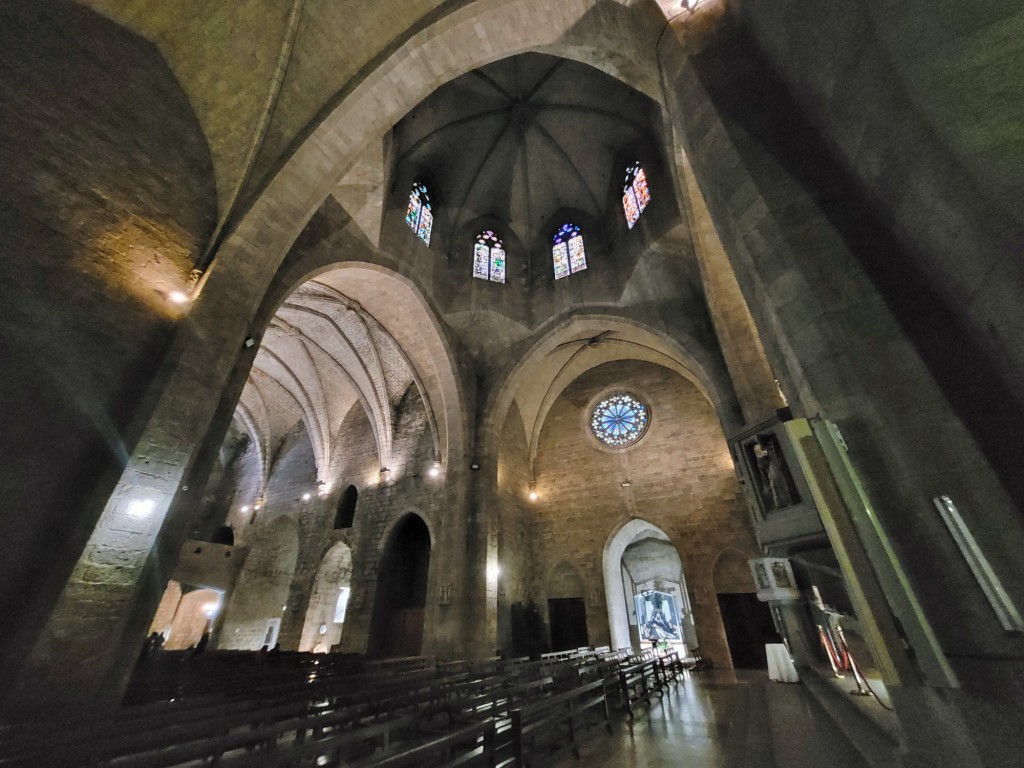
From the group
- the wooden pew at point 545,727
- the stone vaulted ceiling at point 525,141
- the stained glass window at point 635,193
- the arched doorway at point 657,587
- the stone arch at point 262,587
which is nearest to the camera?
→ the wooden pew at point 545,727

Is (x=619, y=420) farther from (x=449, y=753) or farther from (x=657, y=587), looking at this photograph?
(x=449, y=753)

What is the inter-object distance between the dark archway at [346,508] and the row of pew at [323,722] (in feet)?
20.0

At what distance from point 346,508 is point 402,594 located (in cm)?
346

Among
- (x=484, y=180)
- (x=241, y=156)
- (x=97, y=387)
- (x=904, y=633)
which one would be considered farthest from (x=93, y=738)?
(x=484, y=180)

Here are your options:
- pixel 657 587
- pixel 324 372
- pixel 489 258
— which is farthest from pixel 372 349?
pixel 657 587

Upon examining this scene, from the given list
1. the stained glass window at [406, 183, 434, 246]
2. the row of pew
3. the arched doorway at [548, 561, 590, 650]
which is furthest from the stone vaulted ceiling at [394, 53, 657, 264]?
the row of pew

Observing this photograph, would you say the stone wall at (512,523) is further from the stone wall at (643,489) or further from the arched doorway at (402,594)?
the arched doorway at (402,594)

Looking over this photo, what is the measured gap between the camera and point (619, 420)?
13211mm

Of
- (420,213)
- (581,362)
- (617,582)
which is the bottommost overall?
(617,582)

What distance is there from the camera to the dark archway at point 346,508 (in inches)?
508

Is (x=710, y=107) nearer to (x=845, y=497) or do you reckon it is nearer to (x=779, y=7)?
(x=779, y=7)

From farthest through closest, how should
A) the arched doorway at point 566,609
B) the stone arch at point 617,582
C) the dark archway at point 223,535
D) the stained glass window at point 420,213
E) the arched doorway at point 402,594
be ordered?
the dark archway at point 223,535
the arched doorway at point 566,609
the stone arch at point 617,582
the arched doorway at point 402,594
the stained glass window at point 420,213

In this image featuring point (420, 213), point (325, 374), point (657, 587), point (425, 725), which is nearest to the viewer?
point (425, 725)

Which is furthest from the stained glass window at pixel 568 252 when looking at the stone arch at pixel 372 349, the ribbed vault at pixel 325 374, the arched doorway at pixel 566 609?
the arched doorway at pixel 566 609
